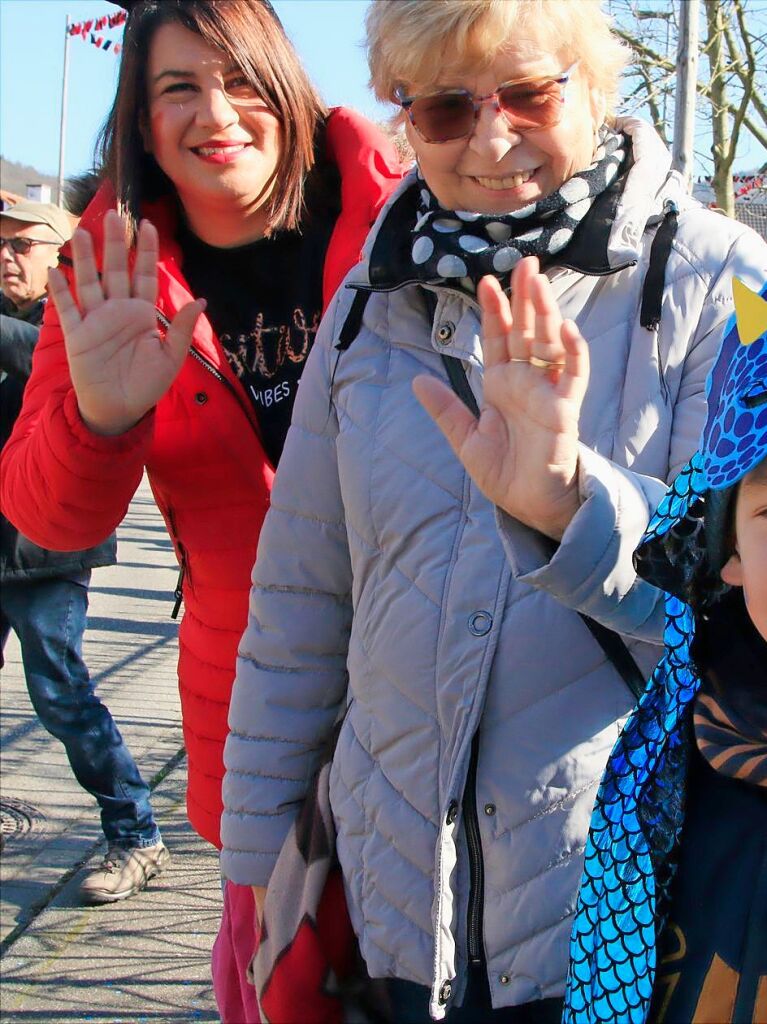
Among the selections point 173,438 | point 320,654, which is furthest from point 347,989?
point 173,438

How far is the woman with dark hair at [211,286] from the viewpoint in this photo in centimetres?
212

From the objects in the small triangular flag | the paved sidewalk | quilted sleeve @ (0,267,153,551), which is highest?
the small triangular flag

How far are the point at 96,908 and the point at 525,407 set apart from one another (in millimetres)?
2556

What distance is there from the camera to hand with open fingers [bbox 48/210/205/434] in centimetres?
191

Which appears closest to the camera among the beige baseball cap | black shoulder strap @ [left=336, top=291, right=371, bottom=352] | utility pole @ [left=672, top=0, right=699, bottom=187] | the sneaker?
black shoulder strap @ [left=336, top=291, right=371, bottom=352]

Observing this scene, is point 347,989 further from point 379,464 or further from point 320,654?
point 379,464

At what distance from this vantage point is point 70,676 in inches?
145

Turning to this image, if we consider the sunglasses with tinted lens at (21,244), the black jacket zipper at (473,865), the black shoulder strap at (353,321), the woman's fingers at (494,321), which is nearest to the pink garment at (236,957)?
the black jacket zipper at (473,865)

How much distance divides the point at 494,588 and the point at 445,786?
10.3 inches

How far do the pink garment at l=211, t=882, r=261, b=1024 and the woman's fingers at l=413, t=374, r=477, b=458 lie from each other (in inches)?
35.3

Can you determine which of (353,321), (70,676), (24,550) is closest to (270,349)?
(353,321)

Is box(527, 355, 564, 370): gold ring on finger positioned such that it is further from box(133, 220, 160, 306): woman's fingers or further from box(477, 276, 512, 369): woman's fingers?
box(133, 220, 160, 306): woman's fingers

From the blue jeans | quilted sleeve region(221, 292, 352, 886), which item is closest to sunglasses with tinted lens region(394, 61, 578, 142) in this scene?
quilted sleeve region(221, 292, 352, 886)

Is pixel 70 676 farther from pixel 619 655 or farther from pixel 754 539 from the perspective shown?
pixel 754 539
